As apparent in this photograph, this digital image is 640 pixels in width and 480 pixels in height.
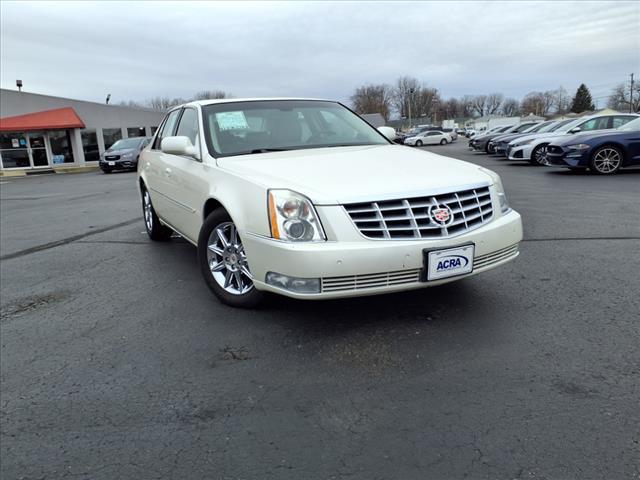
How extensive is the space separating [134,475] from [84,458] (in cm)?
29

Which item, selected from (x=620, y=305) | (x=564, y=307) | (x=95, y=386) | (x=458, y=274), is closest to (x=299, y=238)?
(x=458, y=274)

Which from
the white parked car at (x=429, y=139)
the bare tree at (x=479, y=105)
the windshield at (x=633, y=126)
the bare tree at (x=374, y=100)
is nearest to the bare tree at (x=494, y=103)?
the bare tree at (x=479, y=105)

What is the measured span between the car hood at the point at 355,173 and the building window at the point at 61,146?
3111 cm

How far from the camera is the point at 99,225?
26.3ft

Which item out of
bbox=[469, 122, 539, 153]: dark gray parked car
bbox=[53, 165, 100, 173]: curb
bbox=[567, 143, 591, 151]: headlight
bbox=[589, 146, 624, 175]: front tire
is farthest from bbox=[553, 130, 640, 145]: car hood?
bbox=[53, 165, 100, 173]: curb

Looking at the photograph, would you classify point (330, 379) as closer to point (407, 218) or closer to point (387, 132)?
point (407, 218)

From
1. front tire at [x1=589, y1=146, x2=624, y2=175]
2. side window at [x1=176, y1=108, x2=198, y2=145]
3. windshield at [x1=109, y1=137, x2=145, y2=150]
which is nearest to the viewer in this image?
side window at [x1=176, y1=108, x2=198, y2=145]

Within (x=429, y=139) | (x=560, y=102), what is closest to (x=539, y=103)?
(x=560, y=102)

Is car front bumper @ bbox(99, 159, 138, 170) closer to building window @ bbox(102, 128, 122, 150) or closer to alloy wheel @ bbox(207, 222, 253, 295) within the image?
building window @ bbox(102, 128, 122, 150)

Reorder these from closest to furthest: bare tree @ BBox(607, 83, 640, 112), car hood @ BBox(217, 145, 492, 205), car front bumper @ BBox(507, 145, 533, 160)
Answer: car hood @ BBox(217, 145, 492, 205)
car front bumper @ BBox(507, 145, 533, 160)
bare tree @ BBox(607, 83, 640, 112)

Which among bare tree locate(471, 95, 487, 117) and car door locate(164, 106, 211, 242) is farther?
bare tree locate(471, 95, 487, 117)

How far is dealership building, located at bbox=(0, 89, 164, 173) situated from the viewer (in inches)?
1149

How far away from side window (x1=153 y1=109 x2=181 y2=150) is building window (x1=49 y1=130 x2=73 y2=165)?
28590 mm

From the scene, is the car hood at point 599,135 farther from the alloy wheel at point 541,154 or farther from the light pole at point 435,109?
the light pole at point 435,109
